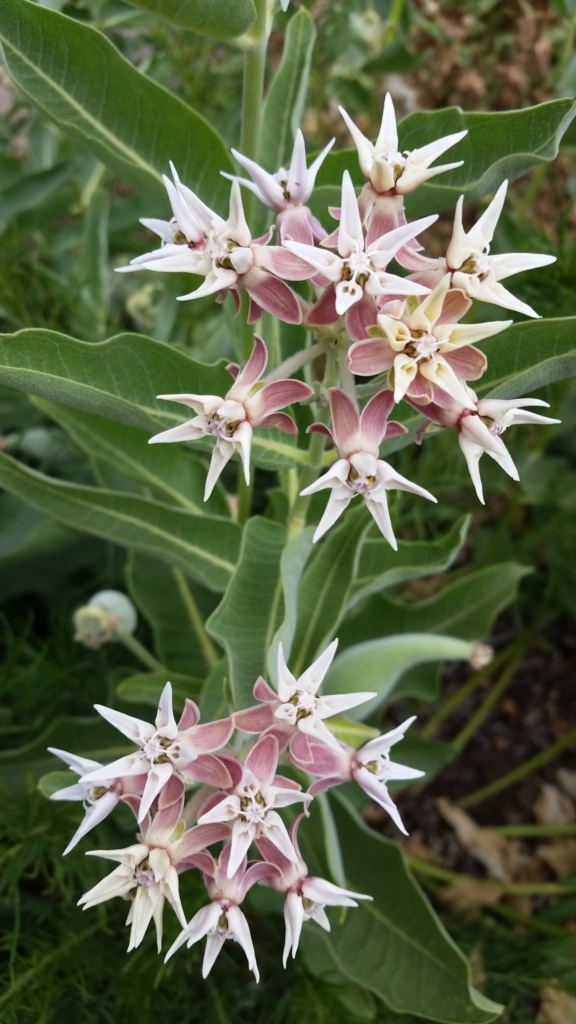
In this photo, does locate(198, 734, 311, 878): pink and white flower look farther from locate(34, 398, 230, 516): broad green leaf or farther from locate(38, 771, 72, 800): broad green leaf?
locate(34, 398, 230, 516): broad green leaf

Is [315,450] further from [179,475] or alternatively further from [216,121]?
[216,121]

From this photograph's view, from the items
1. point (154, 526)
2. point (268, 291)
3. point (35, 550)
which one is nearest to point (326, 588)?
point (154, 526)

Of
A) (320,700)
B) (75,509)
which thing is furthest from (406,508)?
(320,700)

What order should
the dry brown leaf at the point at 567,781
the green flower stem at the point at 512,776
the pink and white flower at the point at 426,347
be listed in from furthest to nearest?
the dry brown leaf at the point at 567,781 < the green flower stem at the point at 512,776 < the pink and white flower at the point at 426,347

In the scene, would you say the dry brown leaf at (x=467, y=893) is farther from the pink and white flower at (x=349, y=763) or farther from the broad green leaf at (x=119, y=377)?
the broad green leaf at (x=119, y=377)

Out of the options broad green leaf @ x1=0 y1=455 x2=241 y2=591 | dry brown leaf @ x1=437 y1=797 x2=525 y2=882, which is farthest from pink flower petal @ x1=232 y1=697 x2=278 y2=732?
dry brown leaf @ x1=437 y1=797 x2=525 y2=882

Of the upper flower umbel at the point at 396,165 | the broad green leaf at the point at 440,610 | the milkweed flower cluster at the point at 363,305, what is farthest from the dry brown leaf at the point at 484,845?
the upper flower umbel at the point at 396,165
